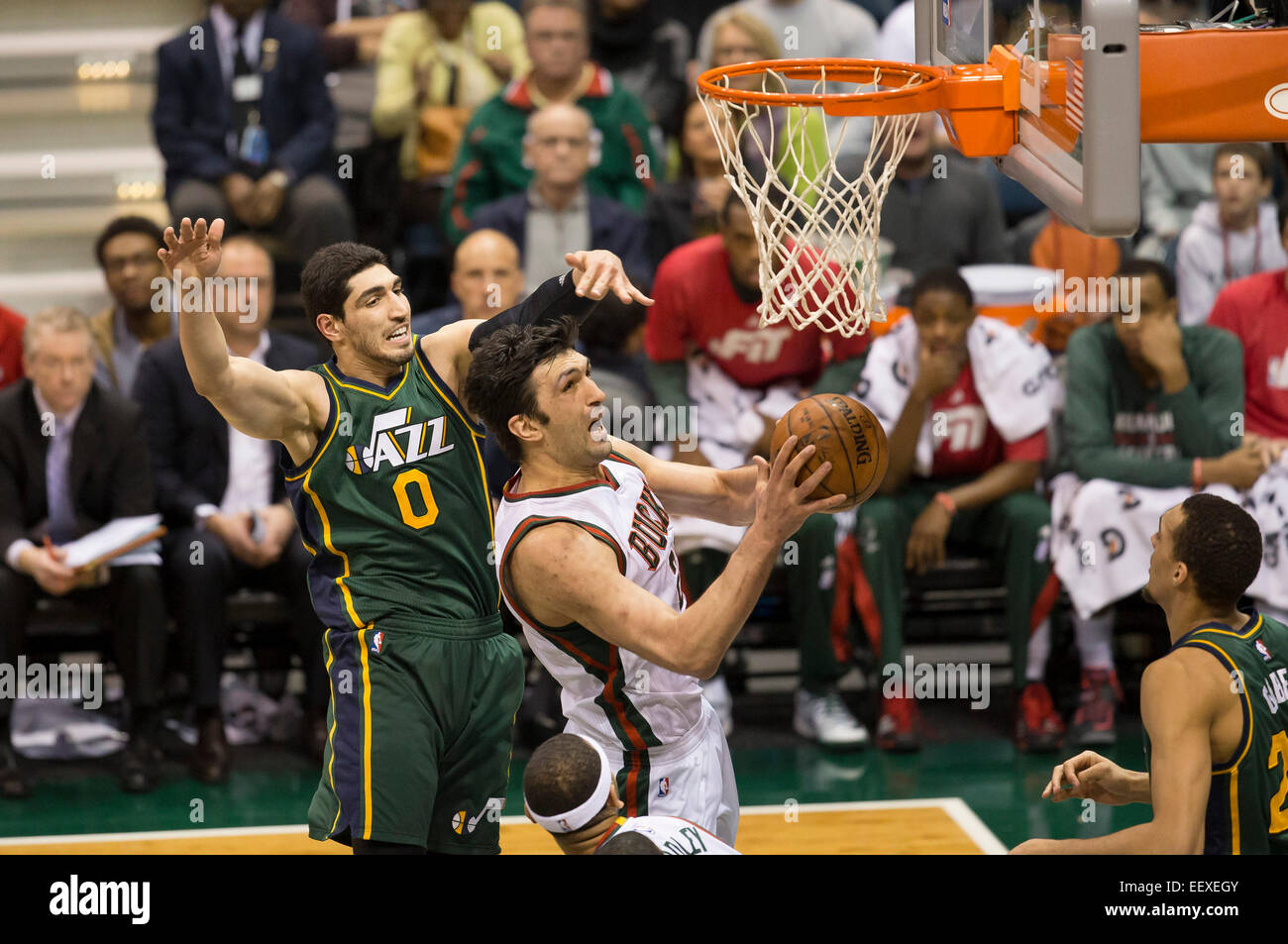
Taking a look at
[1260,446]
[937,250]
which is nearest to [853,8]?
[937,250]

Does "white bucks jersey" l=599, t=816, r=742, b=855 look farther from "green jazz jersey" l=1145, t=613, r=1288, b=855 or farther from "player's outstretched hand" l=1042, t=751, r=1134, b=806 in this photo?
"green jazz jersey" l=1145, t=613, r=1288, b=855

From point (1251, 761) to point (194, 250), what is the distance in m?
2.82

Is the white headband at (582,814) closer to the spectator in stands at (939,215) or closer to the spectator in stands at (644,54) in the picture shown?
the spectator in stands at (939,215)

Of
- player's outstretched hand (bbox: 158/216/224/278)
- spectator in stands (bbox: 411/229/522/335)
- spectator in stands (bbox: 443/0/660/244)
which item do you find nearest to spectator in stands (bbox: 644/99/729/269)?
spectator in stands (bbox: 443/0/660/244)

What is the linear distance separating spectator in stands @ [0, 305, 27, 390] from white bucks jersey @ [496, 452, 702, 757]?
3.61 meters

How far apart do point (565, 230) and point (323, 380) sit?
108 inches

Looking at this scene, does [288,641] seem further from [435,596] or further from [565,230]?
[435,596]

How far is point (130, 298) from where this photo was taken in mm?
7090

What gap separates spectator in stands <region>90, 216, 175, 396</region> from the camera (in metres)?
7.05

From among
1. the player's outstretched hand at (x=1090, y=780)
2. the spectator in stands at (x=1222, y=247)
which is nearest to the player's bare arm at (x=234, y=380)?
the player's outstretched hand at (x=1090, y=780)

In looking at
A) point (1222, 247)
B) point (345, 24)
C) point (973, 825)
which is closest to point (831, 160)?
point (973, 825)

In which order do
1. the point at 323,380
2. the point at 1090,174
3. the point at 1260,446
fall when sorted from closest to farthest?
the point at 1090,174 < the point at 323,380 < the point at 1260,446

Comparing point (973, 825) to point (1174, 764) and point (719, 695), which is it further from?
point (1174, 764)

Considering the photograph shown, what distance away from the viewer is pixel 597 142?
7.50 metres
